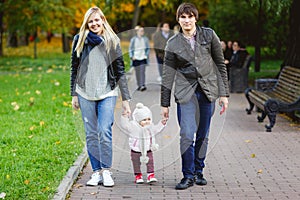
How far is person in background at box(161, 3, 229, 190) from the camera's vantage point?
6625 millimetres

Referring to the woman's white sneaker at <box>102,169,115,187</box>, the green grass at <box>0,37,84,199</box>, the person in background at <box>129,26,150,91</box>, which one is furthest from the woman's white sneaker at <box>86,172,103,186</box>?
the person in background at <box>129,26,150,91</box>

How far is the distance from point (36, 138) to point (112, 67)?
11.0 ft

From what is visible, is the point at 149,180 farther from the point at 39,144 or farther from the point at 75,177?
the point at 39,144

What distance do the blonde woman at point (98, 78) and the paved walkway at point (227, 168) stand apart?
49cm

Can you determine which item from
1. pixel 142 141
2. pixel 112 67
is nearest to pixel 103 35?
pixel 112 67

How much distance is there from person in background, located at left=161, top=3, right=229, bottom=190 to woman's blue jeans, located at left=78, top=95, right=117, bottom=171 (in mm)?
614

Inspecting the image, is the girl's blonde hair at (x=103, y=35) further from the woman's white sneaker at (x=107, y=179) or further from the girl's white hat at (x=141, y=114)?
the woman's white sneaker at (x=107, y=179)

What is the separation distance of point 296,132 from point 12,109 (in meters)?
5.97

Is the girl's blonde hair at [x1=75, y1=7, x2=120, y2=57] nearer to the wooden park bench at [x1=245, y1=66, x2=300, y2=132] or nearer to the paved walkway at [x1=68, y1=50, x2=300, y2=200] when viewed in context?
the paved walkway at [x1=68, y1=50, x2=300, y2=200]

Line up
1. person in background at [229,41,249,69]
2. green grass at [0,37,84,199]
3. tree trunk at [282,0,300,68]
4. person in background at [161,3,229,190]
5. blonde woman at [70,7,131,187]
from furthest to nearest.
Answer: person in background at [229,41,249,69] → tree trunk at [282,0,300,68] → green grass at [0,37,84,199] → blonde woman at [70,7,131,187] → person in background at [161,3,229,190]

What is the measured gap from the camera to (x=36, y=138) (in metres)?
9.74

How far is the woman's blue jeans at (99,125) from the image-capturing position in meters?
6.81

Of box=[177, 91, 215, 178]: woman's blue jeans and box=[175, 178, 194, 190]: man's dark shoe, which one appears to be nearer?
box=[177, 91, 215, 178]: woman's blue jeans

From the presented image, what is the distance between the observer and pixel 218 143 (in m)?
9.78
